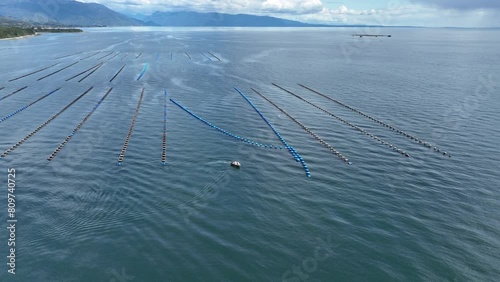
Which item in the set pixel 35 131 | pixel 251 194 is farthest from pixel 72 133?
pixel 251 194

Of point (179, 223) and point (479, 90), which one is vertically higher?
point (479, 90)

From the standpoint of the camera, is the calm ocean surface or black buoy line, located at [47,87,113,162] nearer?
the calm ocean surface

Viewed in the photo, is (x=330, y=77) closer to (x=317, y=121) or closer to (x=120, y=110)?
(x=317, y=121)

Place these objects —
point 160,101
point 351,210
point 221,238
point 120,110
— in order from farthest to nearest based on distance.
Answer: point 160,101, point 120,110, point 351,210, point 221,238

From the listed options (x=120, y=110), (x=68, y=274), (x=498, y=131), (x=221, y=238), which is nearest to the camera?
(x=68, y=274)

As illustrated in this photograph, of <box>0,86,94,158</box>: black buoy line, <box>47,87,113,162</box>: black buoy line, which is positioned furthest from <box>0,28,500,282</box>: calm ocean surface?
<box>47,87,113,162</box>: black buoy line

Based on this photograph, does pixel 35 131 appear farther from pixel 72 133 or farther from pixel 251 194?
pixel 251 194

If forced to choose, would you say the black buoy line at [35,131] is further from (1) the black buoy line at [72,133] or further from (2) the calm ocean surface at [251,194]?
(1) the black buoy line at [72,133]

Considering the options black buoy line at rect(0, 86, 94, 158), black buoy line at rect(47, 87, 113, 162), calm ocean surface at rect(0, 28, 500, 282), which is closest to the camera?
calm ocean surface at rect(0, 28, 500, 282)

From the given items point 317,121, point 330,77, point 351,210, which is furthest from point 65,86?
point 351,210

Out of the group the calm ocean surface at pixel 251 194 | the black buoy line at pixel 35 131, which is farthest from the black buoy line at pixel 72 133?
the black buoy line at pixel 35 131

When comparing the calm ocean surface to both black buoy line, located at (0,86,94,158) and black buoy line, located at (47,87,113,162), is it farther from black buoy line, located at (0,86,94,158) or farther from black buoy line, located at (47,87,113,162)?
black buoy line, located at (47,87,113,162)
